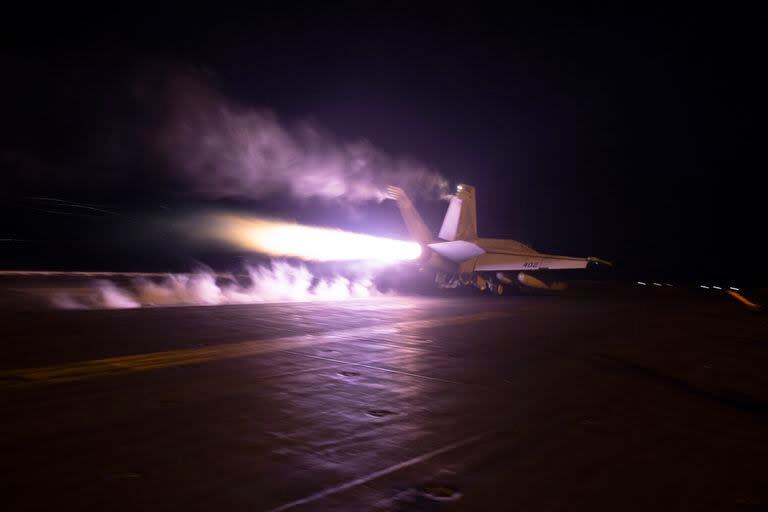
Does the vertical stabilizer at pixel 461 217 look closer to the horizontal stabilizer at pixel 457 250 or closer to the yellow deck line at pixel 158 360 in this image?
the horizontal stabilizer at pixel 457 250

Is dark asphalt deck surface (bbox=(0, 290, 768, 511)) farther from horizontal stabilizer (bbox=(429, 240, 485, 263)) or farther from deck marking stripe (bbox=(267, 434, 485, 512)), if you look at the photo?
horizontal stabilizer (bbox=(429, 240, 485, 263))

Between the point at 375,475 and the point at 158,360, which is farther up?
the point at 158,360

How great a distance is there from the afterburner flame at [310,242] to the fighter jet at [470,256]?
3.87 ft

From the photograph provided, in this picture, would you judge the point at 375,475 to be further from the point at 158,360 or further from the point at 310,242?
the point at 310,242

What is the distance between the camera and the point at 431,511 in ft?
14.3

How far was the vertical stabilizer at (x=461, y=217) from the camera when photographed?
30.1m

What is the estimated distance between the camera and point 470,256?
96.0ft

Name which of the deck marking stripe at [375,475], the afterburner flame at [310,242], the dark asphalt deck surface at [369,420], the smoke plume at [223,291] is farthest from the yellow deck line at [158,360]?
the afterburner flame at [310,242]

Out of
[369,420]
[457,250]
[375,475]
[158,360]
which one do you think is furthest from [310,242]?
[375,475]

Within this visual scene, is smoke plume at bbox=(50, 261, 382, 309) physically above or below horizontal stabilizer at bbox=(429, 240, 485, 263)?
below

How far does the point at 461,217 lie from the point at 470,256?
2322 mm

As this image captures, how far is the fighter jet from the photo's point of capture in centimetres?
2814

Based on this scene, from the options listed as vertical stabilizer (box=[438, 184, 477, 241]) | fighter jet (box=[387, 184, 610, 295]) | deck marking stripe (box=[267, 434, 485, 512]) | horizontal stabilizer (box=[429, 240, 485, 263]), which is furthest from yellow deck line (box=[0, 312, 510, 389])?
vertical stabilizer (box=[438, 184, 477, 241])

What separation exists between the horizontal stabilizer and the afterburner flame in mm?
1101
